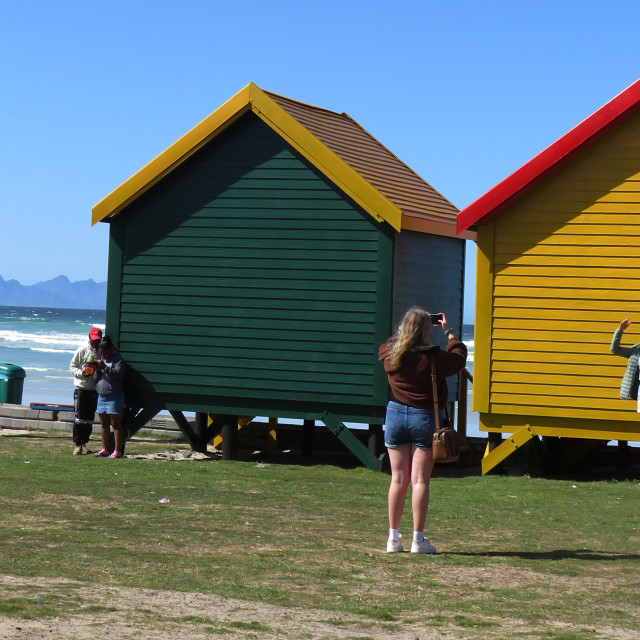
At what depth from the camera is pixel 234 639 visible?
19.9 ft

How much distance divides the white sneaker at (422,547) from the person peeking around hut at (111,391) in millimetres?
7420

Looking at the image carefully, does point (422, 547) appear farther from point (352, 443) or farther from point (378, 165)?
point (378, 165)

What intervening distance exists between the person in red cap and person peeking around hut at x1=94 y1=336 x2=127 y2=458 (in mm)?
228

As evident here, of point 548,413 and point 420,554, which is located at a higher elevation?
point 548,413

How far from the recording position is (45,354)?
190ft

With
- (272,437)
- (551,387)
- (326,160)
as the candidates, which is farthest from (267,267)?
(551,387)

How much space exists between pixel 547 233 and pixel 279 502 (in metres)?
4.88

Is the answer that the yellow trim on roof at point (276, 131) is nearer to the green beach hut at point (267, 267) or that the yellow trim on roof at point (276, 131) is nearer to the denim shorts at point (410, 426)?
the green beach hut at point (267, 267)

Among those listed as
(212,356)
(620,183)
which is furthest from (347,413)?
(620,183)

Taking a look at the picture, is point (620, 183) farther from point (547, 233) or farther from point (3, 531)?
point (3, 531)

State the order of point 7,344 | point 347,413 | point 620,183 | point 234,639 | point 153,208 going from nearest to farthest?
point 234,639, point 620,183, point 347,413, point 153,208, point 7,344

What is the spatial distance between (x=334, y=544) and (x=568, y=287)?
594 centimetres

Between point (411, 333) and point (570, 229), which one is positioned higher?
point (570, 229)

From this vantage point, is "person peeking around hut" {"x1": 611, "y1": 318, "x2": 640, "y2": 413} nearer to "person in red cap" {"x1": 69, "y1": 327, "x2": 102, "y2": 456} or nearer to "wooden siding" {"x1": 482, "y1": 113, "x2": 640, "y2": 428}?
"wooden siding" {"x1": 482, "y1": 113, "x2": 640, "y2": 428}
